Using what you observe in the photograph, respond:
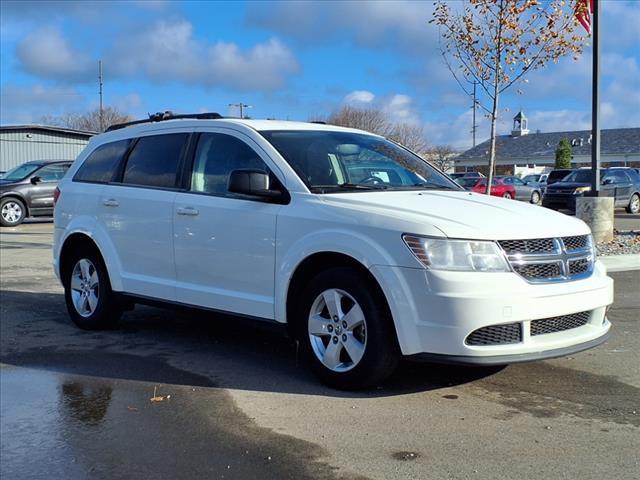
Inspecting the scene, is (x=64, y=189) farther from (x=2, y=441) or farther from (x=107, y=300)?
(x=2, y=441)

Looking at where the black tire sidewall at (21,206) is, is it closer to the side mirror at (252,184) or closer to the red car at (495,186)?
the side mirror at (252,184)

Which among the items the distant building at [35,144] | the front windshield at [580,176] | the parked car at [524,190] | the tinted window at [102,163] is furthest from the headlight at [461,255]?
the parked car at [524,190]

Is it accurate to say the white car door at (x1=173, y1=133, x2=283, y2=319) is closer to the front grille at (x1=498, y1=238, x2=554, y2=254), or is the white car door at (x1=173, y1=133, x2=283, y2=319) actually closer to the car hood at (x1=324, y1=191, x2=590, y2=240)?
the car hood at (x1=324, y1=191, x2=590, y2=240)

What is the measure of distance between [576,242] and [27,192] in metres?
17.5

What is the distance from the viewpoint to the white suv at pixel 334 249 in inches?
178

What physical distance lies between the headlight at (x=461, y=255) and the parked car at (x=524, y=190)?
118 ft

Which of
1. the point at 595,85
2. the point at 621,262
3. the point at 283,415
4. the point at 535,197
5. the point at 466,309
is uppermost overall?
the point at 595,85

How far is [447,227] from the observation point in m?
4.55

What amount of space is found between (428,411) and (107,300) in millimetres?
3527

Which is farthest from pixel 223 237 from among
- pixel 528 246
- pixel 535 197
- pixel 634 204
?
pixel 535 197

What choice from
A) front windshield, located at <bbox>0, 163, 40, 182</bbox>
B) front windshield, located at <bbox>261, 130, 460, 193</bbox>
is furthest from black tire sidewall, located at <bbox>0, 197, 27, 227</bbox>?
front windshield, located at <bbox>261, 130, 460, 193</bbox>

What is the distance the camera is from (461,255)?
4.50 metres

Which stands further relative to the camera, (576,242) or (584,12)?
(584,12)

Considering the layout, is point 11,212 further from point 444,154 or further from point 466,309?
point 444,154
